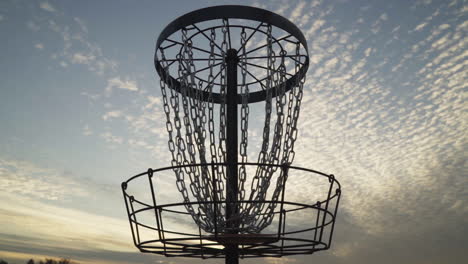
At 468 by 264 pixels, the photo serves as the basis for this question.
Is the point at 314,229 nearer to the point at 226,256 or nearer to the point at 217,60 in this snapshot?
the point at 226,256

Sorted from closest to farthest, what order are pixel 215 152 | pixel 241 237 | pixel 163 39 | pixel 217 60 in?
pixel 241 237
pixel 215 152
pixel 163 39
pixel 217 60

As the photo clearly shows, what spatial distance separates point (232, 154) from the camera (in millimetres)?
3635

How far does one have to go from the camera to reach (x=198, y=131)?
3541mm

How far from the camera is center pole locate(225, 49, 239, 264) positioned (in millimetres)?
3395

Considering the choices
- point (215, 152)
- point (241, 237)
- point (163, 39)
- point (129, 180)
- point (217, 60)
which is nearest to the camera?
point (241, 237)

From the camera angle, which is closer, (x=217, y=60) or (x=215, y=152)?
(x=215, y=152)

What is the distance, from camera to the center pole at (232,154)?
3.39 meters

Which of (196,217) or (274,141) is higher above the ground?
(274,141)

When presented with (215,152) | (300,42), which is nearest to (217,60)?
(300,42)

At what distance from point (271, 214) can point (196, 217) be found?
0.70m

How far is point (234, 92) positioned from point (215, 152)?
2.45ft

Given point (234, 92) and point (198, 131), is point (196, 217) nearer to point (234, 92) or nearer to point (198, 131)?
point (198, 131)

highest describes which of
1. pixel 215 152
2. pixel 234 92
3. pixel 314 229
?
pixel 234 92

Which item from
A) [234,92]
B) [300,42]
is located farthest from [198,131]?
[300,42]
